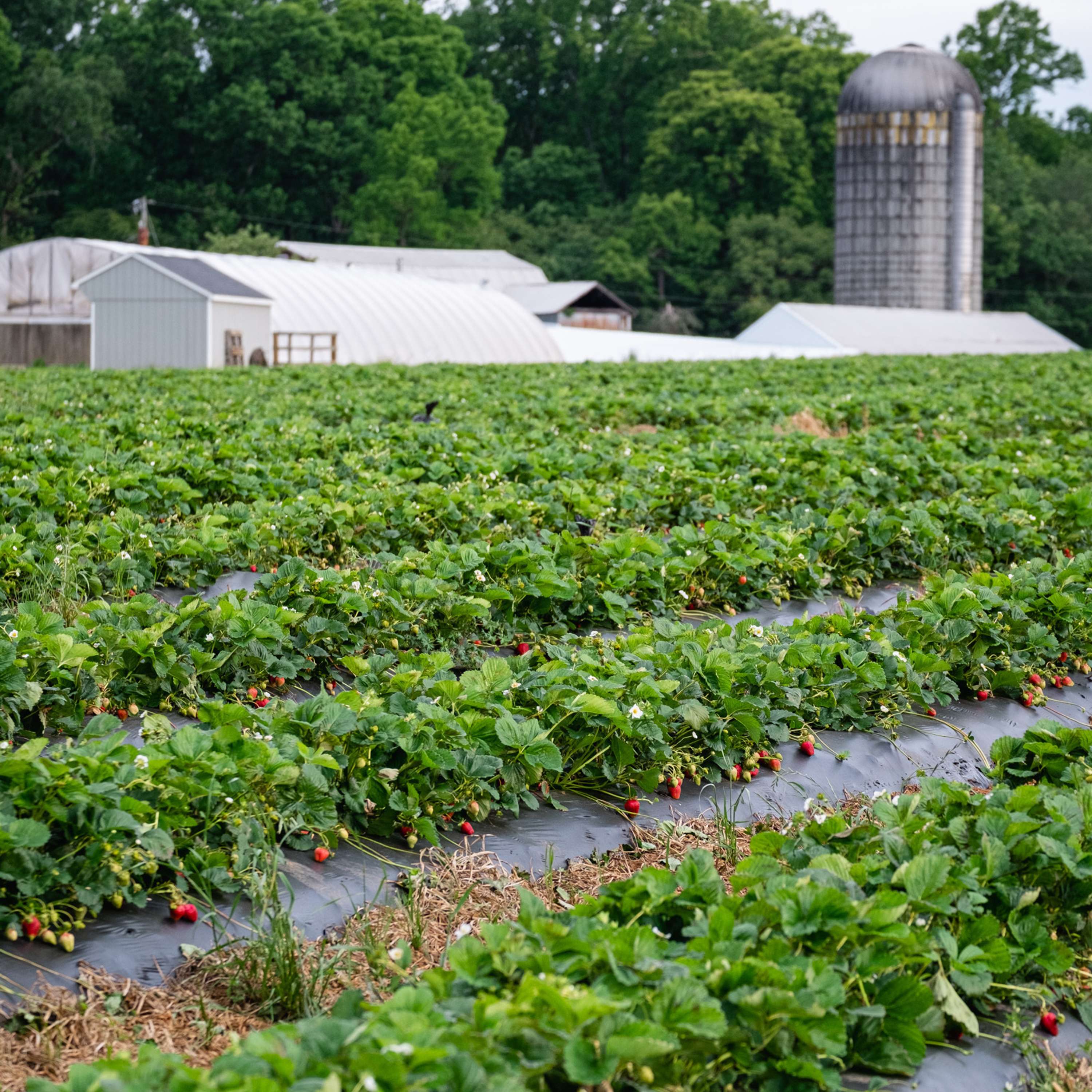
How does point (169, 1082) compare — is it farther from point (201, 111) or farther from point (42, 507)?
point (201, 111)

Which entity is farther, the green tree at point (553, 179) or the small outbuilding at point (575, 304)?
the green tree at point (553, 179)

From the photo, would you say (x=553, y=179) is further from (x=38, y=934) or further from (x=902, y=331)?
(x=38, y=934)

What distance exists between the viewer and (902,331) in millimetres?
42062

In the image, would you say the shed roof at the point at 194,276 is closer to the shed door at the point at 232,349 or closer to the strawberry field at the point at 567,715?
the shed door at the point at 232,349

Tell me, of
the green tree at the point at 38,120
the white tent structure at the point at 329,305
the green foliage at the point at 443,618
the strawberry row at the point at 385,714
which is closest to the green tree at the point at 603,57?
the green tree at the point at 38,120

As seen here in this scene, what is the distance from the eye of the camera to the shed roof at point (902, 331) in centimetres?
3950

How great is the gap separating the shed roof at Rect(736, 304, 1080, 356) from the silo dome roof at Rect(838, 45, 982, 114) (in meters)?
7.20

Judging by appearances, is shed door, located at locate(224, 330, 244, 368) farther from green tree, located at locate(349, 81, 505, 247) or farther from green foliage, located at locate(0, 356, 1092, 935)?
green tree, located at locate(349, 81, 505, 247)

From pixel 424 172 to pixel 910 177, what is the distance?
20.0 m

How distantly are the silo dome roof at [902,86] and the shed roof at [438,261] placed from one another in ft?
42.8

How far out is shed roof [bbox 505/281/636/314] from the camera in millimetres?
43750

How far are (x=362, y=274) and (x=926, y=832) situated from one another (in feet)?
95.8

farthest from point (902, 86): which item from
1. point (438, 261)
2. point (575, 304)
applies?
point (438, 261)

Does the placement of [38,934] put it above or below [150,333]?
below
